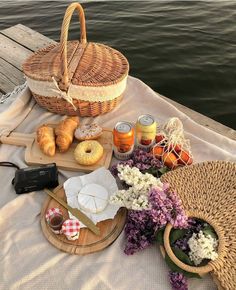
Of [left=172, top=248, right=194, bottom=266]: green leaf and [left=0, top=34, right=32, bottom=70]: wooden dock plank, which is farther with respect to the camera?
[left=0, top=34, right=32, bottom=70]: wooden dock plank

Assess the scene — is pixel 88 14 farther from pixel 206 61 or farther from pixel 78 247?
pixel 78 247

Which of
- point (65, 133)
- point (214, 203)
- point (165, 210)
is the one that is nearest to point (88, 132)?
point (65, 133)

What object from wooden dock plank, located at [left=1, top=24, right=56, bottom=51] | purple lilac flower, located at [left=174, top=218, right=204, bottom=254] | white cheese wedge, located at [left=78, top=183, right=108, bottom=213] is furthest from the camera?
wooden dock plank, located at [left=1, top=24, right=56, bottom=51]

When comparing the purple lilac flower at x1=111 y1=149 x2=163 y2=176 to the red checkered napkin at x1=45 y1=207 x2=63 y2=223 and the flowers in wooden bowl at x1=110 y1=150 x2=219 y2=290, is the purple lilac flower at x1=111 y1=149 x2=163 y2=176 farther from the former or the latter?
the red checkered napkin at x1=45 y1=207 x2=63 y2=223

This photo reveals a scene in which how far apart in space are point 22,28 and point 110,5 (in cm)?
264

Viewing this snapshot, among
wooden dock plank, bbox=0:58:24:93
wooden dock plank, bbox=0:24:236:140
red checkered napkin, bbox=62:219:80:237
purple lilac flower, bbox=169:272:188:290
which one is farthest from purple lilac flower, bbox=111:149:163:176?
wooden dock plank, bbox=0:58:24:93

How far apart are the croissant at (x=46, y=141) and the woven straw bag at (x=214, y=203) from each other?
36.1 inches

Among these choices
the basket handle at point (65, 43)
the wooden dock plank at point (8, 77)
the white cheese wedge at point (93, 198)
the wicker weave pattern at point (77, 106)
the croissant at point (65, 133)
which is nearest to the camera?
the white cheese wedge at point (93, 198)

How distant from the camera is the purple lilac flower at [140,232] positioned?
Answer: 189 cm

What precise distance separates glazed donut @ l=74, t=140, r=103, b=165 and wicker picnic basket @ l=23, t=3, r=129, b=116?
0.44 m

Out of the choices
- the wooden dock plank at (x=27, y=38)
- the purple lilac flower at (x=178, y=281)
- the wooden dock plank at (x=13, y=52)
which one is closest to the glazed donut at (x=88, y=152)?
the purple lilac flower at (x=178, y=281)

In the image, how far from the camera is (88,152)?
2.45 metres

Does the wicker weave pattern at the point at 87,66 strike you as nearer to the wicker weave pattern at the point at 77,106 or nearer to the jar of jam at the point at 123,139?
the wicker weave pattern at the point at 77,106

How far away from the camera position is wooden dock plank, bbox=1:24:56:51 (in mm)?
4297
